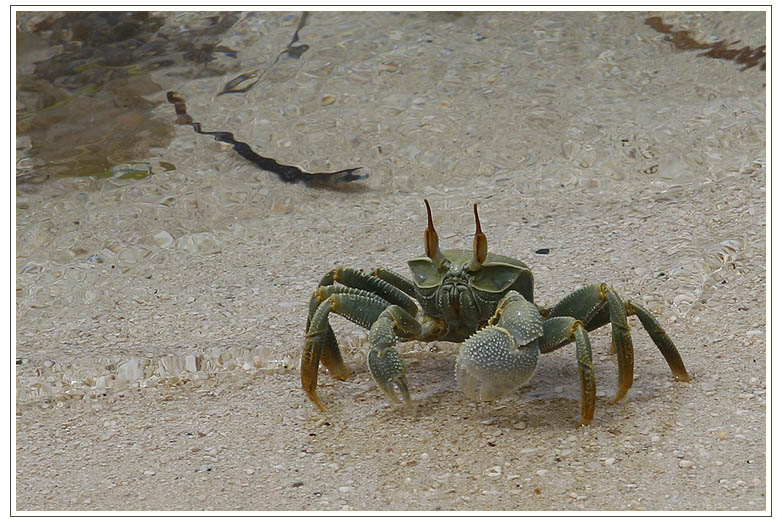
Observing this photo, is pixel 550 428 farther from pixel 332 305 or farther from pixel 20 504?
pixel 20 504

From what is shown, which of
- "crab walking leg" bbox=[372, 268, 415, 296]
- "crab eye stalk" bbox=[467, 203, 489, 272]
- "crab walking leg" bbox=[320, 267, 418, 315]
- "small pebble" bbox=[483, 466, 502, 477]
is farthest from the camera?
"crab walking leg" bbox=[372, 268, 415, 296]

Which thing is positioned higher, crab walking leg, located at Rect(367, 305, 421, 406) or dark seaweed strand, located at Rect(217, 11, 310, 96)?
crab walking leg, located at Rect(367, 305, 421, 406)

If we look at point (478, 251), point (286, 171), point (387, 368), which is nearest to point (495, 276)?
point (478, 251)

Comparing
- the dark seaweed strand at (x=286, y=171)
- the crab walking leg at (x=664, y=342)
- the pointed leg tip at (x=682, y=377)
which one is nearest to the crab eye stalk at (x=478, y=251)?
the crab walking leg at (x=664, y=342)

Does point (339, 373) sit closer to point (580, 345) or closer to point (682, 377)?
point (580, 345)

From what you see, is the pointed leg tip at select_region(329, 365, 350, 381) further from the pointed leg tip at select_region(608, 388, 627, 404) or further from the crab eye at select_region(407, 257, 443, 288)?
the pointed leg tip at select_region(608, 388, 627, 404)

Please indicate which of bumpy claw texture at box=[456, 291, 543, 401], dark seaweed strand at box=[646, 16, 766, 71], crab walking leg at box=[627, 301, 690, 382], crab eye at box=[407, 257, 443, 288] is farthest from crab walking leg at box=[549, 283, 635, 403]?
dark seaweed strand at box=[646, 16, 766, 71]

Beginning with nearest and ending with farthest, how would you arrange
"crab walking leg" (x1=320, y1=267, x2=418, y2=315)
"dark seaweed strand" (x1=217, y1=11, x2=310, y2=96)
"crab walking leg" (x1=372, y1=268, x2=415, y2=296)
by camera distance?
"crab walking leg" (x1=320, y1=267, x2=418, y2=315) < "crab walking leg" (x1=372, y1=268, x2=415, y2=296) < "dark seaweed strand" (x1=217, y1=11, x2=310, y2=96)
